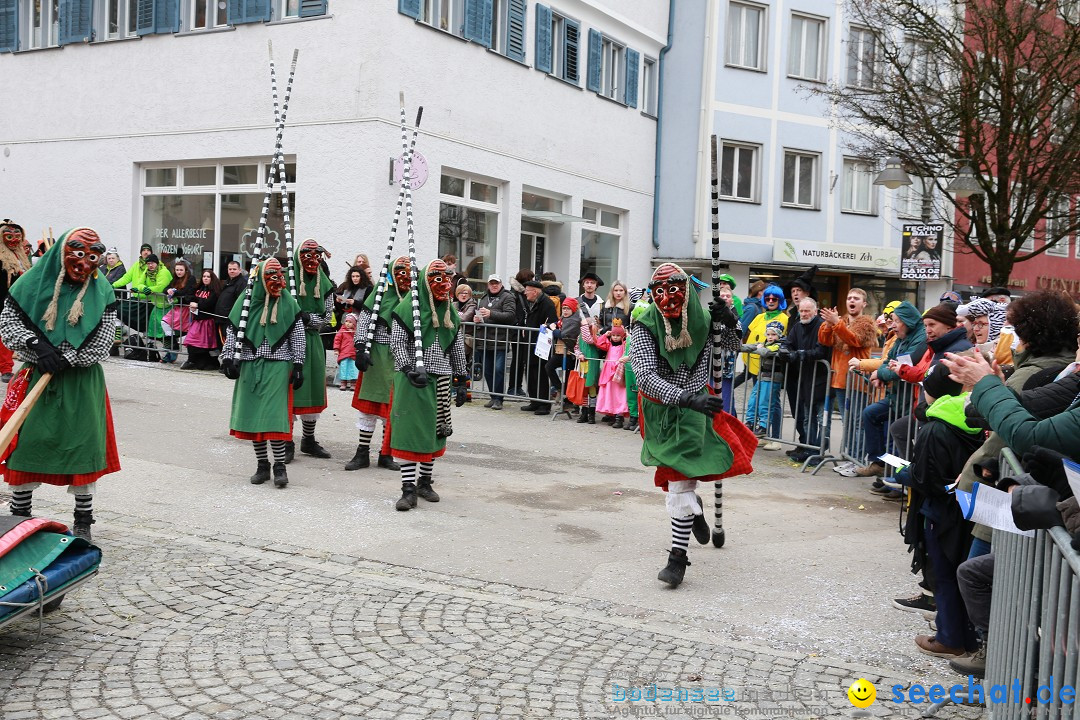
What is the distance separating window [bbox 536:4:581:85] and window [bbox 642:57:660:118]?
11.3 feet

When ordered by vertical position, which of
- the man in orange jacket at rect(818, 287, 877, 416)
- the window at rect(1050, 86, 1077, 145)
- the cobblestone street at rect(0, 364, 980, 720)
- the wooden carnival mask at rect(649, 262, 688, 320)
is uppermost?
the window at rect(1050, 86, 1077, 145)

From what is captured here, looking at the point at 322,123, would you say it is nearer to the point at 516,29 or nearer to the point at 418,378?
the point at 516,29

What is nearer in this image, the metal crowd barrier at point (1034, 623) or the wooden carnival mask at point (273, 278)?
the metal crowd barrier at point (1034, 623)

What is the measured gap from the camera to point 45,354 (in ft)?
20.3

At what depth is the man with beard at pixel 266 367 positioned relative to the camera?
875 centimetres

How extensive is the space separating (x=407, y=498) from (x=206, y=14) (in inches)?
538

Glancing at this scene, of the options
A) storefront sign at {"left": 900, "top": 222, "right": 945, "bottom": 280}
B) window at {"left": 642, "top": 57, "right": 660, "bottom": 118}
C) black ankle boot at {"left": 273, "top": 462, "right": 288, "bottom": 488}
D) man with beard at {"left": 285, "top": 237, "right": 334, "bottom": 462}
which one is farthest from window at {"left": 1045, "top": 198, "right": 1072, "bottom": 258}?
black ankle boot at {"left": 273, "top": 462, "right": 288, "bottom": 488}

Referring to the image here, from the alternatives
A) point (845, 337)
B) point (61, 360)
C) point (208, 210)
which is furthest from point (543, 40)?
point (61, 360)

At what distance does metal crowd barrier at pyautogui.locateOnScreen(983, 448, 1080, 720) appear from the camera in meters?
3.09

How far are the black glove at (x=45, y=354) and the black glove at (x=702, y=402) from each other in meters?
3.71

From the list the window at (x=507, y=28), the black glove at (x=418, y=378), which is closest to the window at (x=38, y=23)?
the window at (x=507, y=28)

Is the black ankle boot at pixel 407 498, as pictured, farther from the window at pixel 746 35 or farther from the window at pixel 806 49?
the window at pixel 806 49

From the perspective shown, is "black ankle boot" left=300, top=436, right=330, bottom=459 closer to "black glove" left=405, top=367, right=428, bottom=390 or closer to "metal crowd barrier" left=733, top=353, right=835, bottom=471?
"black glove" left=405, top=367, right=428, bottom=390

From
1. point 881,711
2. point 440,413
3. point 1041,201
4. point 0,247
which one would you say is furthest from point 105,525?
point 1041,201
